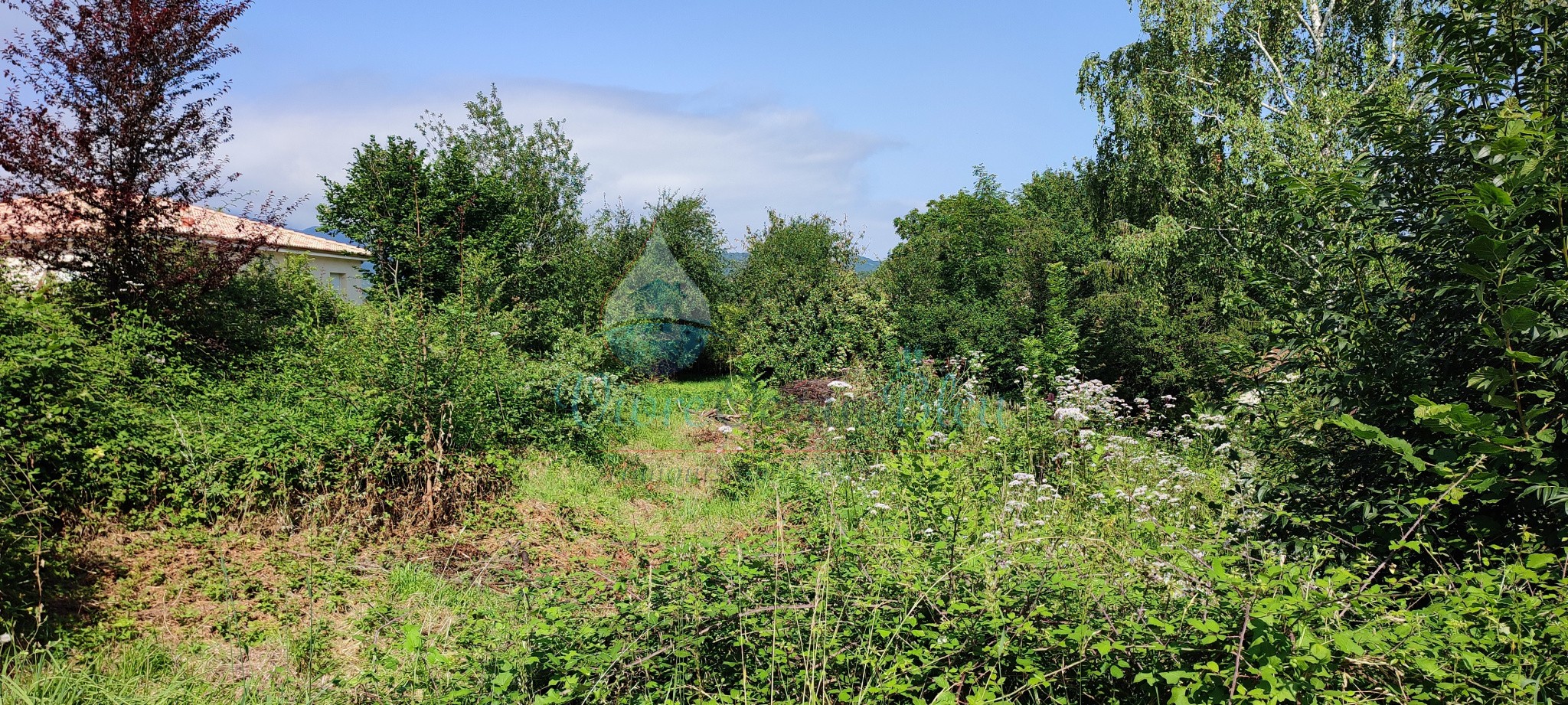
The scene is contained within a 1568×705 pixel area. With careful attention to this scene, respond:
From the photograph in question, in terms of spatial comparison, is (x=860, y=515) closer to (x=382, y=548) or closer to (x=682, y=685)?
(x=682, y=685)

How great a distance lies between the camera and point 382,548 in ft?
17.2

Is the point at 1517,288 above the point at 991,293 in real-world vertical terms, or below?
below

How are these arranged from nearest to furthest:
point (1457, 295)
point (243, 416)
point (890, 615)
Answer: point (1457, 295), point (890, 615), point (243, 416)

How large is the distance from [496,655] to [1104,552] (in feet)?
8.85

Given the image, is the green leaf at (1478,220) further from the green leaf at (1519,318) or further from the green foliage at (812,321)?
the green foliage at (812,321)

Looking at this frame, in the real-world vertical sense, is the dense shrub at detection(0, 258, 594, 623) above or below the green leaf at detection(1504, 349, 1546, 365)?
below

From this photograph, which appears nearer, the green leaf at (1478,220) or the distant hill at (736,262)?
the green leaf at (1478,220)

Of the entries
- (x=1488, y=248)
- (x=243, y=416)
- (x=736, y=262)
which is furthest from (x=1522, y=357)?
(x=736, y=262)

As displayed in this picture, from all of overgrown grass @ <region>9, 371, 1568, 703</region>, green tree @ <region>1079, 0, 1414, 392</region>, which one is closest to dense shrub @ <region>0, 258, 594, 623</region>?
overgrown grass @ <region>9, 371, 1568, 703</region>

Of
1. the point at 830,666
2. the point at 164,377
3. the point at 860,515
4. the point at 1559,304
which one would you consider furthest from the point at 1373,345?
the point at 164,377

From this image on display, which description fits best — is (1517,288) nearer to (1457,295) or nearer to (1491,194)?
(1491,194)

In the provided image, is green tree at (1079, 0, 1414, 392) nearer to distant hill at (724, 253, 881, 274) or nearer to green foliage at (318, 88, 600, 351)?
distant hill at (724, 253, 881, 274)

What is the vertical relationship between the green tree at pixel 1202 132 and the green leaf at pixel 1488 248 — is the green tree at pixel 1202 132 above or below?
above

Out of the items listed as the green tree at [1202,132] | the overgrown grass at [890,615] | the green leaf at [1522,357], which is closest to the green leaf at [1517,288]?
the green leaf at [1522,357]
